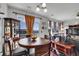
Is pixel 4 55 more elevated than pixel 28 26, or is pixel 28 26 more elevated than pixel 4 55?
pixel 28 26

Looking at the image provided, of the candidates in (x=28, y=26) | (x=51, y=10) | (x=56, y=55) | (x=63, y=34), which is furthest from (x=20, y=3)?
(x=56, y=55)

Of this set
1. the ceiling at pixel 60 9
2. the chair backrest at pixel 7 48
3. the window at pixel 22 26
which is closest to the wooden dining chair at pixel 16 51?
the chair backrest at pixel 7 48

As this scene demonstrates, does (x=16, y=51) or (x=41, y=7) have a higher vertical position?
(x=41, y=7)

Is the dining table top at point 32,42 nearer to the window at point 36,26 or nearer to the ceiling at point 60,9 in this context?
the window at point 36,26

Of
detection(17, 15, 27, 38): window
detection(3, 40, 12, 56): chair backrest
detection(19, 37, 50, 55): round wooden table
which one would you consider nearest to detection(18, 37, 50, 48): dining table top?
detection(19, 37, 50, 55): round wooden table

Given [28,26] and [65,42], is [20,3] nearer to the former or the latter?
[28,26]

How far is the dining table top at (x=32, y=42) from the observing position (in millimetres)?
2299

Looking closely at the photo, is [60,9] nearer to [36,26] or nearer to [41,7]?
[41,7]

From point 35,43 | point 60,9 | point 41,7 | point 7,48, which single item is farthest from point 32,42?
point 60,9

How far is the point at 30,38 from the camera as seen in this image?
2.35 m

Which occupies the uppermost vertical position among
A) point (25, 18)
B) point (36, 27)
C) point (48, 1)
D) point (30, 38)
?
point (48, 1)

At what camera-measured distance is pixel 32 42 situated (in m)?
2.34

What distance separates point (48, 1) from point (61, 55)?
42.4 inches

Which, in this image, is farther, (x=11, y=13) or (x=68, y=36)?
(x=68, y=36)
